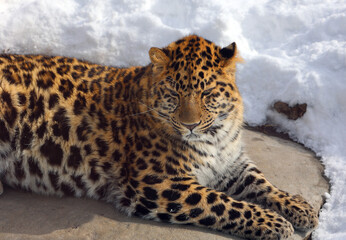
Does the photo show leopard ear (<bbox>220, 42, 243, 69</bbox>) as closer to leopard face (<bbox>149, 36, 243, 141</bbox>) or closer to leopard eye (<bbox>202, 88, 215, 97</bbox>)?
leopard face (<bbox>149, 36, 243, 141</bbox>)

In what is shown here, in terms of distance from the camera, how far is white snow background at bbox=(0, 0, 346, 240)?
23.8 ft

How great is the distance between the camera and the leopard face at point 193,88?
475 cm

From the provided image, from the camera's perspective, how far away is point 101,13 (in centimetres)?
884

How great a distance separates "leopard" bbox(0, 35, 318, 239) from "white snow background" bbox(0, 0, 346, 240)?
2059 mm

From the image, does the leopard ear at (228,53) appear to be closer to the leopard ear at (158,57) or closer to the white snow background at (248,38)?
the leopard ear at (158,57)

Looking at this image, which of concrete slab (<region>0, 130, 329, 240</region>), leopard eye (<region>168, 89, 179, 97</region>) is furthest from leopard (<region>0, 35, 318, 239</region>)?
concrete slab (<region>0, 130, 329, 240</region>)

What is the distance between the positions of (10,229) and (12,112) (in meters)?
1.38

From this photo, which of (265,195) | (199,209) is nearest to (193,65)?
(199,209)

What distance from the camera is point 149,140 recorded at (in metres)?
5.11

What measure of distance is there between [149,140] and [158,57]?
37.6 inches

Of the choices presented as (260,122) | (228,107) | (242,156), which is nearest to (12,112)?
(228,107)

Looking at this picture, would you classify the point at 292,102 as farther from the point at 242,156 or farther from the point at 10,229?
the point at 10,229

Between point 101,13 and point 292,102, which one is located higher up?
point 101,13

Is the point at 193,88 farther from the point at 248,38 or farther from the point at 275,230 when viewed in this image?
the point at 248,38
